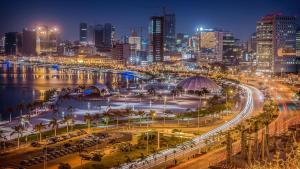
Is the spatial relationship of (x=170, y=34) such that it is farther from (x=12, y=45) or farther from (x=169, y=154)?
(x=169, y=154)

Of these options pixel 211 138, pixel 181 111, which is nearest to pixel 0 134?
pixel 211 138

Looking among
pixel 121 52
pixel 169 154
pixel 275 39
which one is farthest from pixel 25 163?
pixel 121 52

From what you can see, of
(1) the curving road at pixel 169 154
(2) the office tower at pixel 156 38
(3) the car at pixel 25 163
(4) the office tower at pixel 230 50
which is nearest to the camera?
(1) the curving road at pixel 169 154

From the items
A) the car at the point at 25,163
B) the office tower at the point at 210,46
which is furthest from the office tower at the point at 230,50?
the car at the point at 25,163

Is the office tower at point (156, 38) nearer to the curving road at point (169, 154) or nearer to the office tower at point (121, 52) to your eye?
the office tower at point (121, 52)

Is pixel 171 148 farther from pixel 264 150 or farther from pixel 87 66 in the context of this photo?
pixel 87 66

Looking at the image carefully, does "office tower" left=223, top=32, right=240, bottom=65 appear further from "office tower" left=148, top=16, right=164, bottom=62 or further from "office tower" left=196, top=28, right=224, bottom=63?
"office tower" left=148, top=16, right=164, bottom=62
